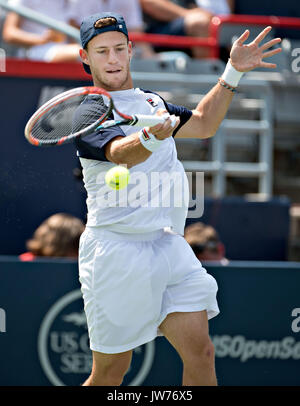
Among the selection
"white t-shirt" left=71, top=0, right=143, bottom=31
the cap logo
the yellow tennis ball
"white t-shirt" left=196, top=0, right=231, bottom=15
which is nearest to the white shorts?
the yellow tennis ball

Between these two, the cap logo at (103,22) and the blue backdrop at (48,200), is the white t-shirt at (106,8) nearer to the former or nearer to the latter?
the blue backdrop at (48,200)

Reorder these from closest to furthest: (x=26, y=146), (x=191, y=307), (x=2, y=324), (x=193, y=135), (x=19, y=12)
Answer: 1. (x=191, y=307)
2. (x=193, y=135)
3. (x=2, y=324)
4. (x=26, y=146)
5. (x=19, y=12)

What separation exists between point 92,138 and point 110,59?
1.07ft

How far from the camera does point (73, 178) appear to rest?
474 cm

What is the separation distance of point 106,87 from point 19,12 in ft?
8.95

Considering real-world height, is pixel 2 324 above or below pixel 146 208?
below

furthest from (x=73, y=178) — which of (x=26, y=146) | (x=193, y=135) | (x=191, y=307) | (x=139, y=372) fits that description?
(x=191, y=307)

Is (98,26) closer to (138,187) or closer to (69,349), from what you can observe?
(138,187)

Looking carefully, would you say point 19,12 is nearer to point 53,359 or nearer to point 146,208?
point 53,359

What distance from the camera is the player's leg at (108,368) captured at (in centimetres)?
319

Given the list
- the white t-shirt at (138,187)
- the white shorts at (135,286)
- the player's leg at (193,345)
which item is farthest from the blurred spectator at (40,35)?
the player's leg at (193,345)

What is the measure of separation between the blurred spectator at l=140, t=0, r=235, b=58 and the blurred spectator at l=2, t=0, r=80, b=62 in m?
0.89
